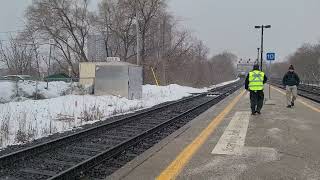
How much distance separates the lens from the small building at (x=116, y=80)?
80.4 ft

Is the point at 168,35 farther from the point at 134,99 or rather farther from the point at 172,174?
the point at 172,174

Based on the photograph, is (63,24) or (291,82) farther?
(63,24)

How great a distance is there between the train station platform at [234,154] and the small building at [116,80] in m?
13.1

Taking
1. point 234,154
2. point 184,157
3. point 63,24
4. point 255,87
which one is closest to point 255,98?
point 255,87

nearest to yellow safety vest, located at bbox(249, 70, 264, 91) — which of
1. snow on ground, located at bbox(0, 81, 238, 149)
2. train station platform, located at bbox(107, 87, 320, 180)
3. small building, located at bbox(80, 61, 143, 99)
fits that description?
train station platform, located at bbox(107, 87, 320, 180)

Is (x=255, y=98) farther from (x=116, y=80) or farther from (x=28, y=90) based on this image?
(x=28, y=90)

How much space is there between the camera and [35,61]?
2067 inches

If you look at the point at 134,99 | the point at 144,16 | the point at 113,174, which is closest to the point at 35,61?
the point at 144,16

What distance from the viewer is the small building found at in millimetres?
24516

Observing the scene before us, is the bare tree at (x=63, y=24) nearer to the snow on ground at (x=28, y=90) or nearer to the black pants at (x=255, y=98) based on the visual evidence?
the snow on ground at (x=28, y=90)

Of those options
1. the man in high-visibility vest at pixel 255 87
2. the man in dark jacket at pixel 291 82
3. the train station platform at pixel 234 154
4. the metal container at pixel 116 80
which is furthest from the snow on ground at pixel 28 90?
the man in dark jacket at pixel 291 82

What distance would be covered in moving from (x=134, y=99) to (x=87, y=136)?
14.3m

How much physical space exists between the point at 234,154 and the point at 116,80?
17.6 metres

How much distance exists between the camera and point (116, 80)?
81.1 ft
